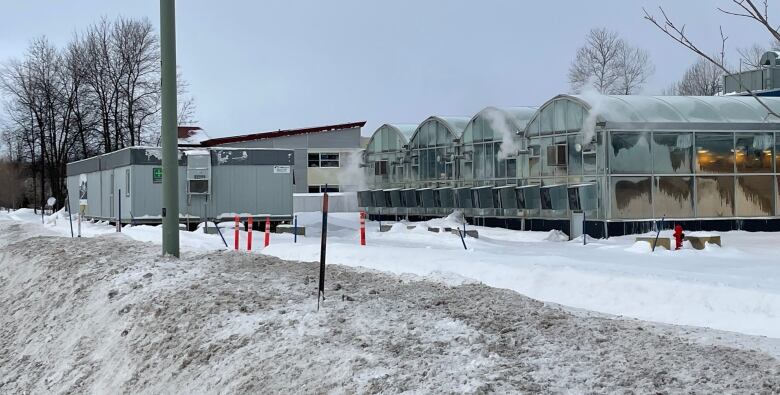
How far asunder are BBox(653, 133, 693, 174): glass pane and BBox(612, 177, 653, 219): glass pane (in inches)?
25.6

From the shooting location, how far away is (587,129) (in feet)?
85.8

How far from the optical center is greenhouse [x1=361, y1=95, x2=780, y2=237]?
25.5m

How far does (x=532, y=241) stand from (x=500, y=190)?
18.0ft

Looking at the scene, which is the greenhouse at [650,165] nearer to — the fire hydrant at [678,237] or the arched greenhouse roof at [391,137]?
the fire hydrant at [678,237]

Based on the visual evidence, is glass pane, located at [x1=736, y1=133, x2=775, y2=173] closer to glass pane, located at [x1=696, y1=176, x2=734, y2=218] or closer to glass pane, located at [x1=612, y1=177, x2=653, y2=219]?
glass pane, located at [x1=696, y1=176, x2=734, y2=218]

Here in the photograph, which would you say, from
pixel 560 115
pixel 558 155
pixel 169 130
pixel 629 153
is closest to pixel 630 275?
pixel 169 130

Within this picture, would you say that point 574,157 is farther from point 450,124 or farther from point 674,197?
point 450,124

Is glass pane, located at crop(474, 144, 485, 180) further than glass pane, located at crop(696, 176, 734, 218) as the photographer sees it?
Yes

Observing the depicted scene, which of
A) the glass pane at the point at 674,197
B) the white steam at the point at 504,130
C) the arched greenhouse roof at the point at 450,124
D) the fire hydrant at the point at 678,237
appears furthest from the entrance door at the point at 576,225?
the arched greenhouse roof at the point at 450,124

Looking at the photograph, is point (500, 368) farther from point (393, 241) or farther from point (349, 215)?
point (349, 215)

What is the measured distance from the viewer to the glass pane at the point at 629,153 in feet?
83.6

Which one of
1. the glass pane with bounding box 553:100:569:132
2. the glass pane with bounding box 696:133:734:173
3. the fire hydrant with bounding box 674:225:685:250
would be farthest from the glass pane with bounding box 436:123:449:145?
the fire hydrant with bounding box 674:225:685:250

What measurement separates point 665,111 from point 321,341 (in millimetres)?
21393

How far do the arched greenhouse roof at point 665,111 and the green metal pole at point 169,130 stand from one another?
49.4ft
